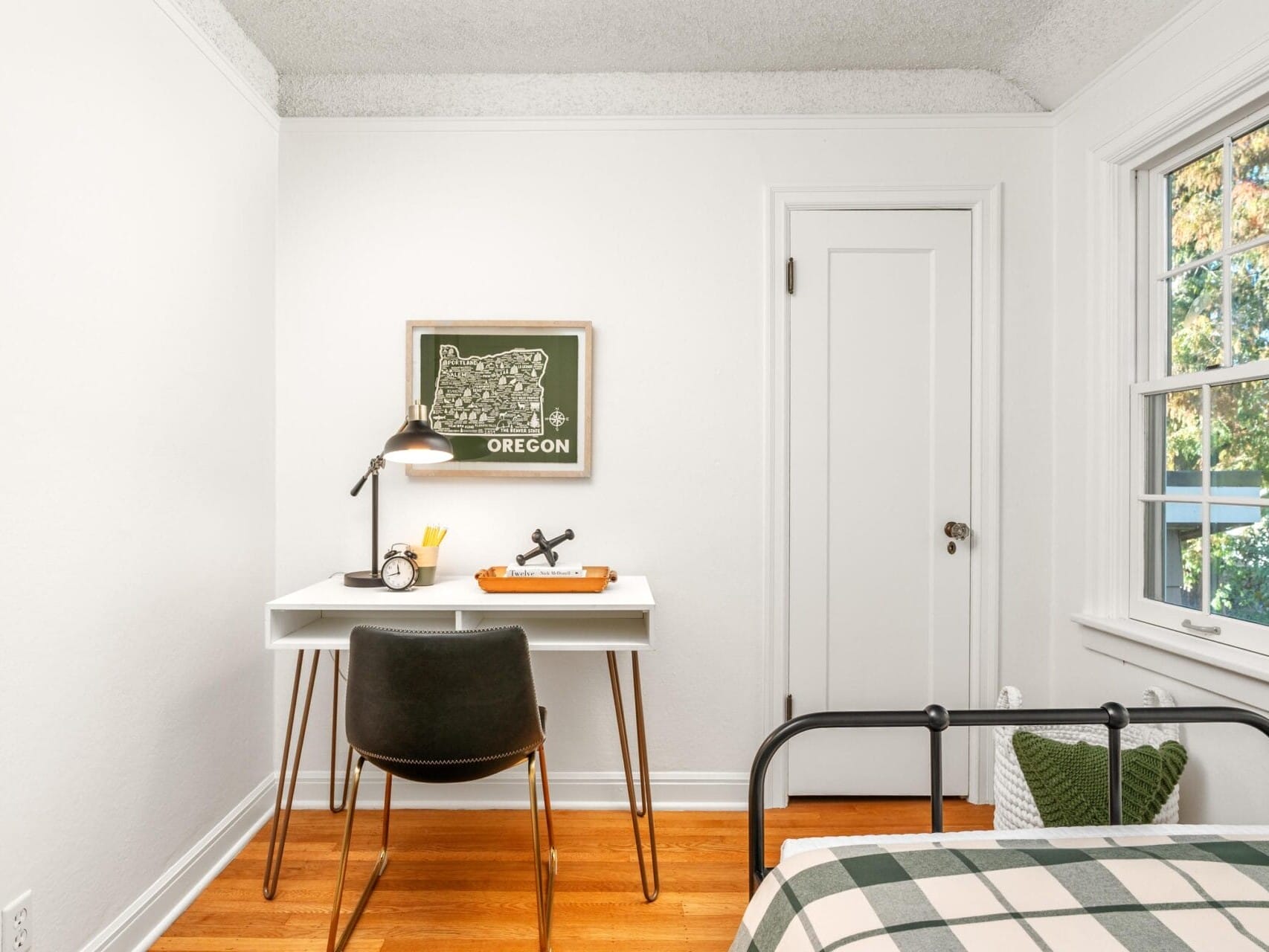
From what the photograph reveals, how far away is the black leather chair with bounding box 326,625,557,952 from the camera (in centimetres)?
→ 159

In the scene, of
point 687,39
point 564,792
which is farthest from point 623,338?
point 564,792

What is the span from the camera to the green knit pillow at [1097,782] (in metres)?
1.70

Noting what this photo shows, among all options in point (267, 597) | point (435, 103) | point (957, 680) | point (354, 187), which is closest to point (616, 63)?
point (435, 103)

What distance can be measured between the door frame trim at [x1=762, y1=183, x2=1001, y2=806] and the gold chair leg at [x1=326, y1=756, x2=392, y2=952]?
4.07ft

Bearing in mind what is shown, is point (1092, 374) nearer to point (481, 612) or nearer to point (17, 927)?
point (481, 612)

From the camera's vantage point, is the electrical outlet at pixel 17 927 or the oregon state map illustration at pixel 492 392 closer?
the electrical outlet at pixel 17 927

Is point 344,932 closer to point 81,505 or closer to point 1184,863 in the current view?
point 81,505

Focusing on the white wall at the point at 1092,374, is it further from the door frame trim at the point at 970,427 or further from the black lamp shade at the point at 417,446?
Result: the black lamp shade at the point at 417,446

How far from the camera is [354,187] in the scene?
245cm

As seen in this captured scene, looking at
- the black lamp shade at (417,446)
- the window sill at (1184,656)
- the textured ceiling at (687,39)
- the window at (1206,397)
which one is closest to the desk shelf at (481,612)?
the black lamp shade at (417,446)

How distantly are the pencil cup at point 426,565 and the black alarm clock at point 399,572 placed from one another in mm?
47

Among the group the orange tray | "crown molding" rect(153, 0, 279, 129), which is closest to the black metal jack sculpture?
the orange tray

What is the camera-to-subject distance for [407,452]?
204 centimetres

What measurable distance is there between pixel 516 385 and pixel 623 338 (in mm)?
405
